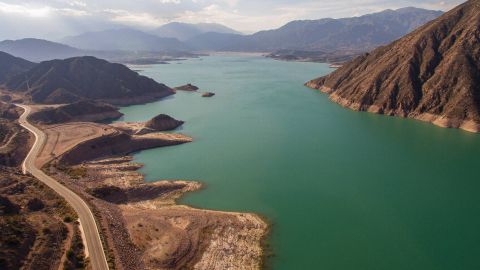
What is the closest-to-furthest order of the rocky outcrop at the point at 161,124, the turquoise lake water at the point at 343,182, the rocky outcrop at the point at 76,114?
1. the turquoise lake water at the point at 343,182
2. the rocky outcrop at the point at 161,124
3. the rocky outcrop at the point at 76,114

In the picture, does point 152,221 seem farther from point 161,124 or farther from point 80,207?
point 161,124

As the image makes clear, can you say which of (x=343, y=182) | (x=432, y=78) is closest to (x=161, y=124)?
(x=343, y=182)

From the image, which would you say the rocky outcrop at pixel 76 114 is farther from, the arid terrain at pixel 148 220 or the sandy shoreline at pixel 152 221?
the sandy shoreline at pixel 152 221

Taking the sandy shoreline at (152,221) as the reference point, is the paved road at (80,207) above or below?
above

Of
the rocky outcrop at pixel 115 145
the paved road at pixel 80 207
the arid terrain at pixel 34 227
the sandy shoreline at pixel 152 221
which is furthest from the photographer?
the rocky outcrop at pixel 115 145

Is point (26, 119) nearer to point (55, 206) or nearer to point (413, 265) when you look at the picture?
point (55, 206)

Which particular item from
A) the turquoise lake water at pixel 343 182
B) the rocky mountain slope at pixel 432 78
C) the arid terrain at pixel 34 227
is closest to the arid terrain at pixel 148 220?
the turquoise lake water at pixel 343 182

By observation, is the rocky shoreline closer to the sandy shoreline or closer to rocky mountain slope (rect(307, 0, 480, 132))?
rocky mountain slope (rect(307, 0, 480, 132))
